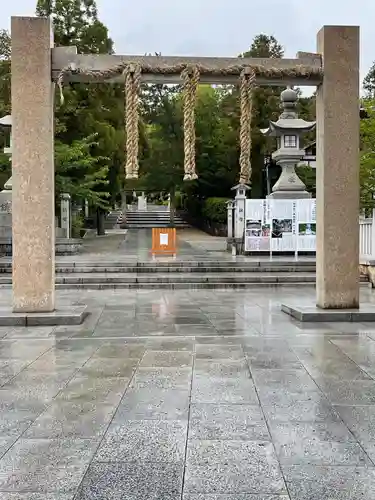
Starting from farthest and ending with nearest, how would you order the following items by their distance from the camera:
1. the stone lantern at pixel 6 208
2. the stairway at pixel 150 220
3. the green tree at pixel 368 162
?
the stairway at pixel 150 220 → the stone lantern at pixel 6 208 → the green tree at pixel 368 162

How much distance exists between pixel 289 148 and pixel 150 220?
25.6 metres

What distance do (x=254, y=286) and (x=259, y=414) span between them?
9385 millimetres

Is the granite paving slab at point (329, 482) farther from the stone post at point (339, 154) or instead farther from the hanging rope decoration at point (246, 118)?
the stone post at point (339, 154)

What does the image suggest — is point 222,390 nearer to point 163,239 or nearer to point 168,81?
→ point 168,81

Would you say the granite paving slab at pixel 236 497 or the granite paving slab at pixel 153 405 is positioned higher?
the granite paving slab at pixel 153 405

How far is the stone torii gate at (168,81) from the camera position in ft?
26.2

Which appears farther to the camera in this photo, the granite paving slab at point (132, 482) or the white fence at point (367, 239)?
the white fence at point (367, 239)

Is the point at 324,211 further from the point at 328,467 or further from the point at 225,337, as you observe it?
the point at 328,467

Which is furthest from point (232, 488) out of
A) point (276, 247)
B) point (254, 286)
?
point (276, 247)

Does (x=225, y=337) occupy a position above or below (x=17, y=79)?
below

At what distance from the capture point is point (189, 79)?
26.5 ft

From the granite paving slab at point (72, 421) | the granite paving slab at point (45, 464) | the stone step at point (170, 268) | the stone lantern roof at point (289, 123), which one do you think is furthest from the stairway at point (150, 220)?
the granite paving slab at point (45, 464)

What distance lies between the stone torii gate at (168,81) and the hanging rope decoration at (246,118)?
6.5 inches

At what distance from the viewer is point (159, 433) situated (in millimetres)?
3707
